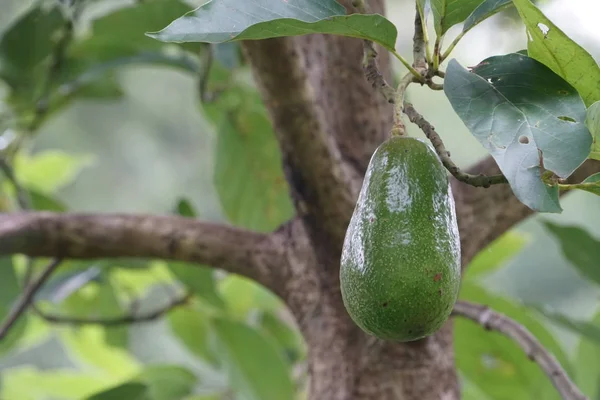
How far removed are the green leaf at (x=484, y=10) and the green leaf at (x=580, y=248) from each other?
0.46 meters

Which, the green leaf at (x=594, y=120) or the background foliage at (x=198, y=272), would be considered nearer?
the green leaf at (x=594, y=120)

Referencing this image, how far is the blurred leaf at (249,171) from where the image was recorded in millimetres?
1200

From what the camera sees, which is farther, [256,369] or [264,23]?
[256,369]

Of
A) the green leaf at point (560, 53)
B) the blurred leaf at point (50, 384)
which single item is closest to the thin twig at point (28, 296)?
the blurred leaf at point (50, 384)

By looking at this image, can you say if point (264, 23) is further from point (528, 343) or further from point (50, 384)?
point (50, 384)

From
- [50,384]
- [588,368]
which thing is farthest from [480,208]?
[50,384]

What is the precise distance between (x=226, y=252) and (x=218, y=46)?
0.33 metres

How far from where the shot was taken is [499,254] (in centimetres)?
120

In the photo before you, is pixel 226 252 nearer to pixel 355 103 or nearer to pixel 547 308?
pixel 355 103

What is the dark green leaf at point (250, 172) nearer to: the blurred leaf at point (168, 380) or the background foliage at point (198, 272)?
the background foliage at point (198, 272)

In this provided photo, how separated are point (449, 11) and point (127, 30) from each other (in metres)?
0.78

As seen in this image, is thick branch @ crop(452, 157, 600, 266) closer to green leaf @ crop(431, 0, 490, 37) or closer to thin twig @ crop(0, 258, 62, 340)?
green leaf @ crop(431, 0, 490, 37)

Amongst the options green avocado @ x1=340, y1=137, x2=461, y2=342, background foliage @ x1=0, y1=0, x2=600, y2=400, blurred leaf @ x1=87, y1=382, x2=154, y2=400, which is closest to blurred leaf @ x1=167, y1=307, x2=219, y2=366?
background foliage @ x1=0, y1=0, x2=600, y2=400

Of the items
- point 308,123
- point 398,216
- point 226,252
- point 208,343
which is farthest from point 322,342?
point 208,343
